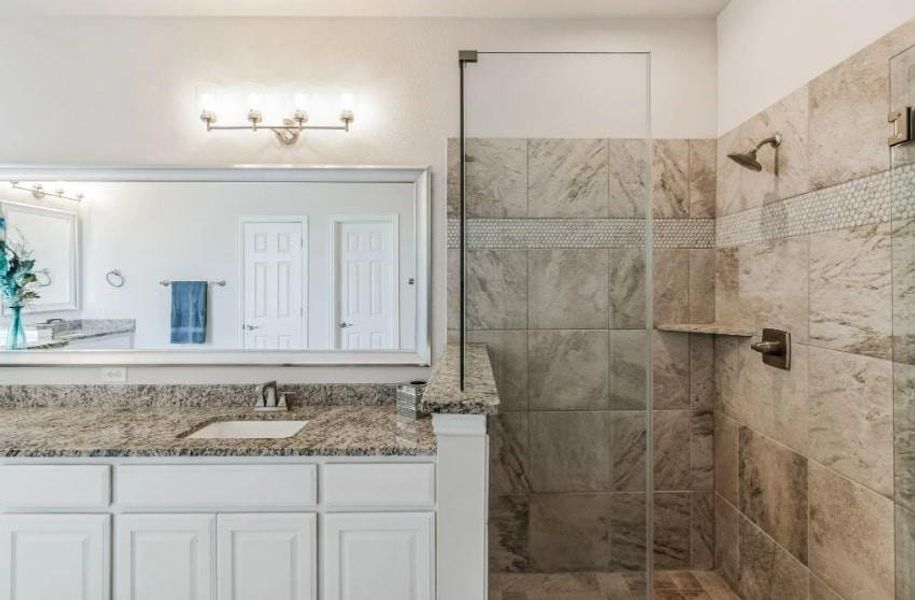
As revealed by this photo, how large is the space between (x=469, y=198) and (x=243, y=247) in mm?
1061

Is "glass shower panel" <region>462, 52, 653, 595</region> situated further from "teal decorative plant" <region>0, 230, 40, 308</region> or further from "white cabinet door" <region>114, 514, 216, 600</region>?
"teal decorative plant" <region>0, 230, 40, 308</region>

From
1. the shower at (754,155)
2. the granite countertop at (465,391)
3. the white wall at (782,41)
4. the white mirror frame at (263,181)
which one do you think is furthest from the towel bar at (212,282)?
the white wall at (782,41)

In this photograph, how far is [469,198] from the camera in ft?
6.51

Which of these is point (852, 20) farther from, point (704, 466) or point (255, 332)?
point (255, 332)

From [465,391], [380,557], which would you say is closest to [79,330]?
[380,557]

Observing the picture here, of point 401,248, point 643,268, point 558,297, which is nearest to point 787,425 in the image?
point 643,268

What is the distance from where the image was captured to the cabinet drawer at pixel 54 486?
69.5 inches

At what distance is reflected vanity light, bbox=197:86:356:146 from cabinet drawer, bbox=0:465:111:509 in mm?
1450

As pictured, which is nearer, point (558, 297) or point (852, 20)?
point (852, 20)

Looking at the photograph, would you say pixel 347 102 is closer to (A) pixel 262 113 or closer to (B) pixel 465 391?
(A) pixel 262 113

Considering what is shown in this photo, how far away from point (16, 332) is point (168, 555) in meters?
1.38

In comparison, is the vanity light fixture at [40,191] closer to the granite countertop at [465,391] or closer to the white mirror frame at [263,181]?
the white mirror frame at [263,181]

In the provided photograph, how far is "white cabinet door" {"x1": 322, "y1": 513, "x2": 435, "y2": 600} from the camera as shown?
1.76m

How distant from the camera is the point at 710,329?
217 cm
